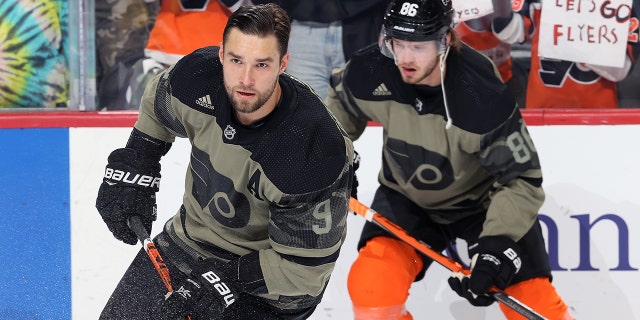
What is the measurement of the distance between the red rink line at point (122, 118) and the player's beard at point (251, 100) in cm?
118

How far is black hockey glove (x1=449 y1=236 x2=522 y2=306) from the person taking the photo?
3.20m

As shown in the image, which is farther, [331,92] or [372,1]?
[372,1]

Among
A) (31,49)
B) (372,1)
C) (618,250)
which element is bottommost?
(618,250)

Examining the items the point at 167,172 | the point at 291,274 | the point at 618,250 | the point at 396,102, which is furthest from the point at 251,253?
the point at 618,250

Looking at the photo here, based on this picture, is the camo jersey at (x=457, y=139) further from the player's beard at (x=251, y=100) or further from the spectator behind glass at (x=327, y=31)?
the player's beard at (x=251, y=100)

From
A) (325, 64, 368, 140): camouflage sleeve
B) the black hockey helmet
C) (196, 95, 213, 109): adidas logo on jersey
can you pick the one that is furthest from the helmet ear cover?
(196, 95, 213, 109): adidas logo on jersey

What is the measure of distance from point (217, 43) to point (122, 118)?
412 millimetres

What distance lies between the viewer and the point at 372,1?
3.79 metres

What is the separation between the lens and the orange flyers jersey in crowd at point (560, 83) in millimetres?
3873

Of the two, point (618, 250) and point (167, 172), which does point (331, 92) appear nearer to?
point (167, 172)

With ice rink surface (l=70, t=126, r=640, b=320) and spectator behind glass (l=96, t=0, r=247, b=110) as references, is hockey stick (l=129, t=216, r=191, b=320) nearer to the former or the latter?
ice rink surface (l=70, t=126, r=640, b=320)

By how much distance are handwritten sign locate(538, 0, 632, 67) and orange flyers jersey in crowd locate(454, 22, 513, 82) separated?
0.13 meters

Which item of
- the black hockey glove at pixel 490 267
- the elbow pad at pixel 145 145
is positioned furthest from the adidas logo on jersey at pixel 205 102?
the black hockey glove at pixel 490 267

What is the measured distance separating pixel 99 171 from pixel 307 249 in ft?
4.27
